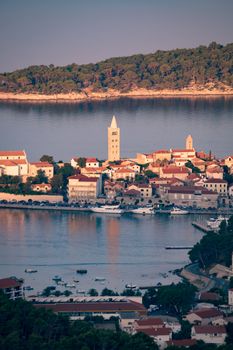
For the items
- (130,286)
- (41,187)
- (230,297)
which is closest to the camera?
(230,297)

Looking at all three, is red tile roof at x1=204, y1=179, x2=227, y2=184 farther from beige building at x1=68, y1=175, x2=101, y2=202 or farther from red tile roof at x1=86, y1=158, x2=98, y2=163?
red tile roof at x1=86, y1=158, x2=98, y2=163

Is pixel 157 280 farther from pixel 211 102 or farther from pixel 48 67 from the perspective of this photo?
pixel 48 67

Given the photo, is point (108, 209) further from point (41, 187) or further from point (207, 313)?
point (207, 313)

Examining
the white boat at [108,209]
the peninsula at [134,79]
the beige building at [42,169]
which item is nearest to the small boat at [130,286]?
the white boat at [108,209]

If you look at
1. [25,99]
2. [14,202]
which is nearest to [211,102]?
[25,99]

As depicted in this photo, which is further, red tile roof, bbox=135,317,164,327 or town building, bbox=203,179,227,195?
town building, bbox=203,179,227,195

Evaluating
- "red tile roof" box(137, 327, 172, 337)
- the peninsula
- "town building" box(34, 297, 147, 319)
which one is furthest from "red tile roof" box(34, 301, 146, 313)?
the peninsula

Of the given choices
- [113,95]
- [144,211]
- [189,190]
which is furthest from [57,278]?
[113,95]
